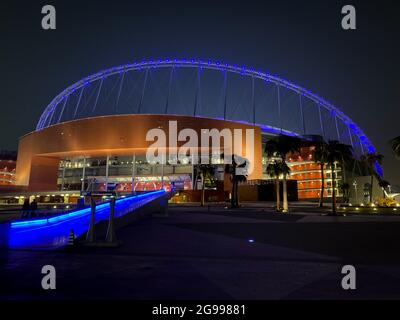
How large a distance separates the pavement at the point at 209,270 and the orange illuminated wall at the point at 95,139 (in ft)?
240

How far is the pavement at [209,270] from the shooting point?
681 centimetres

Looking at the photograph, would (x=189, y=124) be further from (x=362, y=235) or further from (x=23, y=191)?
(x=362, y=235)

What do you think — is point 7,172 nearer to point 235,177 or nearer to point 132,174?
point 132,174

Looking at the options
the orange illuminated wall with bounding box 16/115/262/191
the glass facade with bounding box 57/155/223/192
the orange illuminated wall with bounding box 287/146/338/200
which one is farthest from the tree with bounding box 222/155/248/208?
the orange illuminated wall with bounding box 287/146/338/200

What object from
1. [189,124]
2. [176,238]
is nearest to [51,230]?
[176,238]

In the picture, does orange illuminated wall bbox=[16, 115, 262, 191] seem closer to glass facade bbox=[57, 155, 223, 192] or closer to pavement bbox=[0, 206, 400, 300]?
glass facade bbox=[57, 155, 223, 192]

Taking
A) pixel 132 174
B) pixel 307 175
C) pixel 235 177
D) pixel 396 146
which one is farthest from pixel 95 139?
pixel 396 146

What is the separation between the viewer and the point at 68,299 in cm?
630

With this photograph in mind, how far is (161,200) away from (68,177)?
84895 millimetres

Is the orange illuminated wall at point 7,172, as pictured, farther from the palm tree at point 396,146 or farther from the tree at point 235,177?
the palm tree at point 396,146

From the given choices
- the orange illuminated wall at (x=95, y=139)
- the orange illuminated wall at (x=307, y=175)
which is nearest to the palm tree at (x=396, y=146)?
the orange illuminated wall at (x=95, y=139)

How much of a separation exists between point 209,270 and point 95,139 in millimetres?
86581

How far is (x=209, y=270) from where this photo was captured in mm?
8977

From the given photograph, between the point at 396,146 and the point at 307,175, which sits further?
the point at 307,175
